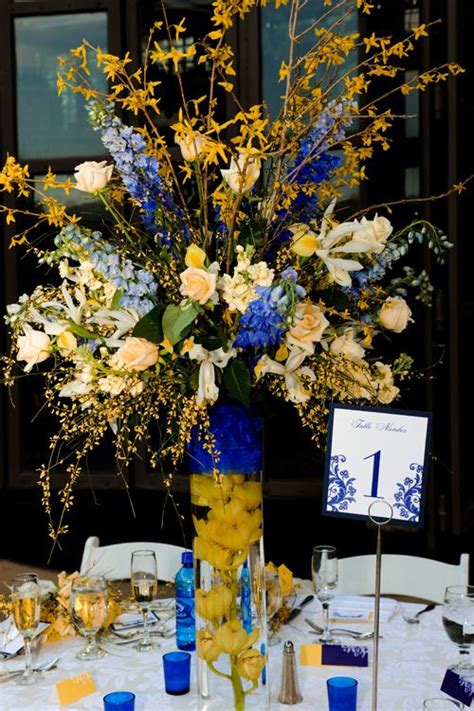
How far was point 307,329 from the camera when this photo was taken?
139cm

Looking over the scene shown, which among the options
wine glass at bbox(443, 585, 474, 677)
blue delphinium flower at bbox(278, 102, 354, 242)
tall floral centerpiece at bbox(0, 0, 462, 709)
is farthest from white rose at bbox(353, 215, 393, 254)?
wine glass at bbox(443, 585, 474, 677)

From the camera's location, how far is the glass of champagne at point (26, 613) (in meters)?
1.70

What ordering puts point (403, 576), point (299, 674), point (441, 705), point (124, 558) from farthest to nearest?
point (124, 558) < point (403, 576) < point (299, 674) < point (441, 705)

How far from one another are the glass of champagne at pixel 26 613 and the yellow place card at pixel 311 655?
486 millimetres

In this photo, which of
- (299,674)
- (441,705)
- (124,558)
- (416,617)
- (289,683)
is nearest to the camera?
(441,705)

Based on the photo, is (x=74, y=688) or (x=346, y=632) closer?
(x=74, y=688)

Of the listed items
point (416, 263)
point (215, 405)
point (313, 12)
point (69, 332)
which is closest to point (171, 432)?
point (215, 405)

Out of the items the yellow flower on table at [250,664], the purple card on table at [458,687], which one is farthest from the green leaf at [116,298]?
the purple card on table at [458,687]

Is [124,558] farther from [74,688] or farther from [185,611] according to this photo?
[74,688]

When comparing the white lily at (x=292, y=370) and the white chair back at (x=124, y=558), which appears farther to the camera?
the white chair back at (x=124, y=558)

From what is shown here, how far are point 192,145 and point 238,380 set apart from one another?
363mm

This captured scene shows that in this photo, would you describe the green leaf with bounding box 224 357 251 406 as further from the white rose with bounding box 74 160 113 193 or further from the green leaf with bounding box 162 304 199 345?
the white rose with bounding box 74 160 113 193

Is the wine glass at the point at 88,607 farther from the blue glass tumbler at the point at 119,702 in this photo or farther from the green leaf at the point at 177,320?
the green leaf at the point at 177,320

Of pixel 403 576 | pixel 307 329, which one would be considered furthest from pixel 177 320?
pixel 403 576
